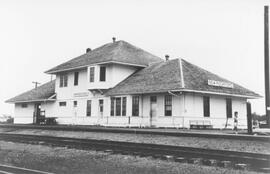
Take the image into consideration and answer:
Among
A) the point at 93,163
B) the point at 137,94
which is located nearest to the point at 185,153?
the point at 93,163

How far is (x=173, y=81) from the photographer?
28.3 meters

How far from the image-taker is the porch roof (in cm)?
4050

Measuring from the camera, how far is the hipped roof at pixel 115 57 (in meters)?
34.2

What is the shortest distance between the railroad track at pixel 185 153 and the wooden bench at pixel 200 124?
11.2 meters

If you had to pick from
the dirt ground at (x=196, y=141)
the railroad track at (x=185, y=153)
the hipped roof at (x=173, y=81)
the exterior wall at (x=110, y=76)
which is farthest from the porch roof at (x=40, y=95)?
the railroad track at (x=185, y=153)

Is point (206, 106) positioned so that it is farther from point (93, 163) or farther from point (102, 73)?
point (93, 163)

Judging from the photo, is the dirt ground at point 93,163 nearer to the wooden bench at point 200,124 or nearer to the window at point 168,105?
the window at point 168,105

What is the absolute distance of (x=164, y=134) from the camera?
18609 millimetres

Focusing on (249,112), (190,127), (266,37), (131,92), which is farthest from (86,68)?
(249,112)

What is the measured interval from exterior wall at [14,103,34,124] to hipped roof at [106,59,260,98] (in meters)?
14.9

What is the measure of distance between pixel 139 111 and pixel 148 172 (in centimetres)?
1961

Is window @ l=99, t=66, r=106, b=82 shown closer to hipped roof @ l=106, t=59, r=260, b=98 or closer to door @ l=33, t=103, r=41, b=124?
hipped roof @ l=106, t=59, r=260, b=98

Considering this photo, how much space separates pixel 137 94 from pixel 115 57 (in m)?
5.28

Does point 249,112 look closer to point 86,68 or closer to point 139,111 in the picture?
point 139,111
